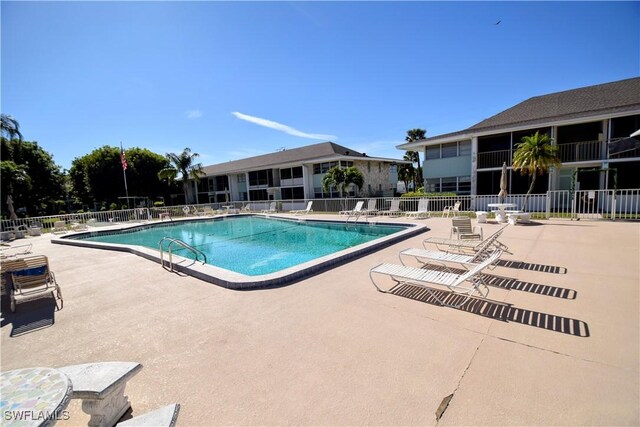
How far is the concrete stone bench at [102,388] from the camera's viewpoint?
6.46 feet

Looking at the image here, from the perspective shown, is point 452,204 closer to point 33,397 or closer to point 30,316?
point 30,316

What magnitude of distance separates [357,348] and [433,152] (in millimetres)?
20989

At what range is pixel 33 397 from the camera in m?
1.59

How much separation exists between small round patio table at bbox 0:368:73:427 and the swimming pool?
134 inches

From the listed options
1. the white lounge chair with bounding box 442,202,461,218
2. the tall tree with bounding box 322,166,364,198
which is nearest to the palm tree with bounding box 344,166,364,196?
the tall tree with bounding box 322,166,364,198

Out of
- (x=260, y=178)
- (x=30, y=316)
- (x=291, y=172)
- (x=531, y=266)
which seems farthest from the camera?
(x=260, y=178)

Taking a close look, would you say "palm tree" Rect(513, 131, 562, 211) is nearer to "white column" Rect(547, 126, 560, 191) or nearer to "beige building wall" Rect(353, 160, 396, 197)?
"white column" Rect(547, 126, 560, 191)

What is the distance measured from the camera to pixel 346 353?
9.82ft

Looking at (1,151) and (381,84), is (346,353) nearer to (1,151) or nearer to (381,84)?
(381,84)

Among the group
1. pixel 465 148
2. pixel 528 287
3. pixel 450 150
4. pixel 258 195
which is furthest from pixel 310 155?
pixel 528 287

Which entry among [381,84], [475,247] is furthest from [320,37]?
[475,247]

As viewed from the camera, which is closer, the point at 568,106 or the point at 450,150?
the point at 568,106

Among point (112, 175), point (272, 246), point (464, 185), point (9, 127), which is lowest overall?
point (272, 246)

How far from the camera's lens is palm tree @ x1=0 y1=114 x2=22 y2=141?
2228 centimetres
